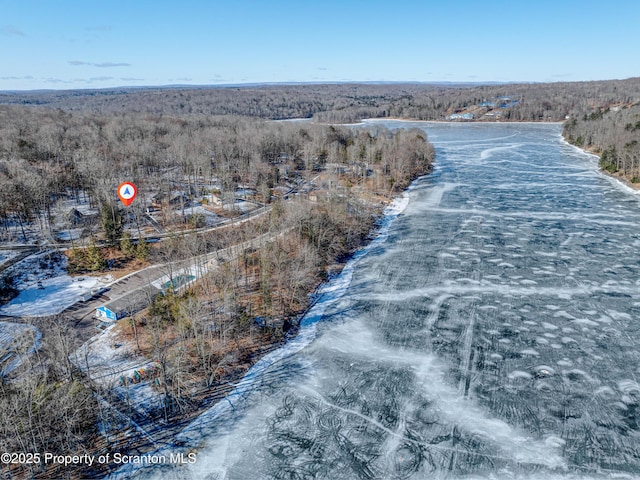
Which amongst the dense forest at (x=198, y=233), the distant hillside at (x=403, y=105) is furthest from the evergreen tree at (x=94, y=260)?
the distant hillside at (x=403, y=105)

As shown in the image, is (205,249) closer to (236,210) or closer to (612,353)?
(236,210)

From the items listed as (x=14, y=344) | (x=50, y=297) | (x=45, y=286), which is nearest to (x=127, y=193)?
(x=45, y=286)

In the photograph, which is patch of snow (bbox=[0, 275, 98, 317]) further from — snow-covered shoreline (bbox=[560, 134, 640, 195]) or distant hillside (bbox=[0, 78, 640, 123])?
distant hillside (bbox=[0, 78, 640, 123])

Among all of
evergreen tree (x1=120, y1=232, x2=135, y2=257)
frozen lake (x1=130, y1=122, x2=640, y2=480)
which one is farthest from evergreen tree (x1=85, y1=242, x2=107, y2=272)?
frozen lake (x1=130, y1=122, x2=640, y2=480)

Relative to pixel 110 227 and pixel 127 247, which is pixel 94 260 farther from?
pixel 110 227

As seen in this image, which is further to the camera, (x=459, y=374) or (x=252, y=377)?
(x=252, y=377)

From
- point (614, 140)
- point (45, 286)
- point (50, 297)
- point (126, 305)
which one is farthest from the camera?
point (614, 140)
